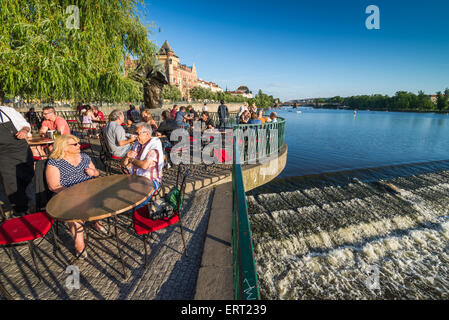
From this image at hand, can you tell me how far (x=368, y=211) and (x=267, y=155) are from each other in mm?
5003

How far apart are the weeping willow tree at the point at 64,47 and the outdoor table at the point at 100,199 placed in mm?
3576

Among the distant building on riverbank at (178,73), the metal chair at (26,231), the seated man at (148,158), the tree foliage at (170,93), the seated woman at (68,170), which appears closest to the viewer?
the metal chair at (26,231)

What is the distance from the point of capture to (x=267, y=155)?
24.0 ft

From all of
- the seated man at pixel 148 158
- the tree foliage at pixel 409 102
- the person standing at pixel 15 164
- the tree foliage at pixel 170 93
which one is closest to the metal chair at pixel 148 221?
the seated man at pixel 148 158

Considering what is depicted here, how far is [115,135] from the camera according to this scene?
458 cm

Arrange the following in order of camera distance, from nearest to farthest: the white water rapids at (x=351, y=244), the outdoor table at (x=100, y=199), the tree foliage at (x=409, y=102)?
the outdoor table at (x=100, y=199), the white water rapids at (x=351, y=244), the tree foliage at (x=409, y=102)

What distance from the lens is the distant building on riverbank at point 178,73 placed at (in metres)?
73.9

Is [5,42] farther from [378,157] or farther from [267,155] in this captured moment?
[378,157]

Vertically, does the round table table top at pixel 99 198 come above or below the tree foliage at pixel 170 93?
below

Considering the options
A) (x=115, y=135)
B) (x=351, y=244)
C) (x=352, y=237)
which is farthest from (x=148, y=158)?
(x=352, y=237)

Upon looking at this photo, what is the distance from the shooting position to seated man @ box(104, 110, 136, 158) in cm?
452

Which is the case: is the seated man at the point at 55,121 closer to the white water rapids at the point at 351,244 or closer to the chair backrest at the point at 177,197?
the chair backrest at the point at 177,197

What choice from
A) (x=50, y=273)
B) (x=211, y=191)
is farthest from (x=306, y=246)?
(x=50, y=273)
